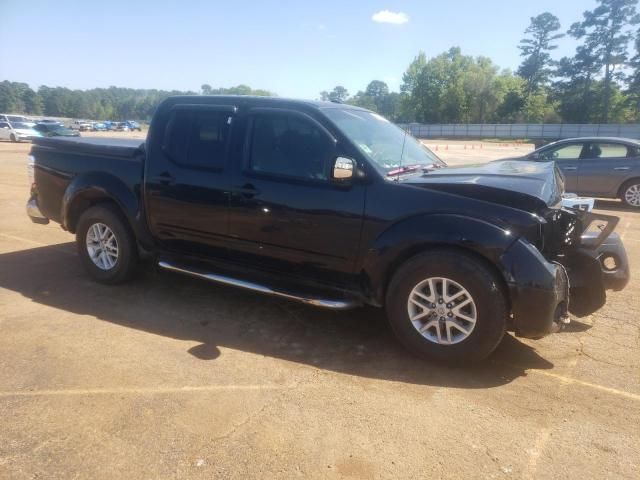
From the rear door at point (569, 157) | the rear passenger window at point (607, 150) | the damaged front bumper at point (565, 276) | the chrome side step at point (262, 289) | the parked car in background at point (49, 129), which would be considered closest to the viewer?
the damaged front bumper at point (565, 276)

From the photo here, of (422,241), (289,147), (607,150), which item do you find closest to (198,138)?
(289,147)

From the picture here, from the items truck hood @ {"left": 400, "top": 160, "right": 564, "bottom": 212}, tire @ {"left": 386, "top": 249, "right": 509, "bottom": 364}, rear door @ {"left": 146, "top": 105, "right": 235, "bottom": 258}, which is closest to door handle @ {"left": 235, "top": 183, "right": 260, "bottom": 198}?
rear door @ {"left": 146, "top": 105, "right": 235, "bottom": 258}

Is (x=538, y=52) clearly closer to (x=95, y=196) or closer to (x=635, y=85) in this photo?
(x=635, y=85)

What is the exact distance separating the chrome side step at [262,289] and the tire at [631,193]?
931 centimetres

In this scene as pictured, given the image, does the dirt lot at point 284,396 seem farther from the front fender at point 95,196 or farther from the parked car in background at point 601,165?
the parked car in background at point 601,165

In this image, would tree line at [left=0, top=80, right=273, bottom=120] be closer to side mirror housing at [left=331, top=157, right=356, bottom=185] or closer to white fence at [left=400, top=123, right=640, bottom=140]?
white fence at [left=400, top=123, right=640, bottom=140]

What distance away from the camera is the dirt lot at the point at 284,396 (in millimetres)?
2564

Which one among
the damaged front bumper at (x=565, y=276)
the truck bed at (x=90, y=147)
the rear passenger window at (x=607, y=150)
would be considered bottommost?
the damaged front bumper at (x=565, y=276)

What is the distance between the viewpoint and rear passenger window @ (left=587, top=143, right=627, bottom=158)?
10.6 meters

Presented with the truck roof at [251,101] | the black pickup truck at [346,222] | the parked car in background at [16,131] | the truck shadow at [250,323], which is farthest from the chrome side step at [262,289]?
the parked car in background at [16,131]

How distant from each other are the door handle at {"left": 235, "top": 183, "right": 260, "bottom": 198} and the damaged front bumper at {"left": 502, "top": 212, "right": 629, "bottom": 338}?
2.02 meters

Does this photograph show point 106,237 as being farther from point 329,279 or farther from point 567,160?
point 567,160

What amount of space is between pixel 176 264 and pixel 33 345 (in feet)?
4.36

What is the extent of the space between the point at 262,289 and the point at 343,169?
121cm
